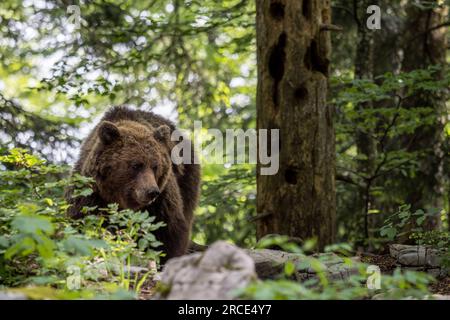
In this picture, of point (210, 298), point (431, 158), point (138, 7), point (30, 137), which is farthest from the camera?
point (138, 7)

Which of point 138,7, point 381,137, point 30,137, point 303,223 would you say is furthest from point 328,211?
point 138,7

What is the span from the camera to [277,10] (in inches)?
283

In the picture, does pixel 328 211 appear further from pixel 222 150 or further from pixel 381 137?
pixel 222 150

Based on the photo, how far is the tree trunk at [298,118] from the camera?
709 centimetres

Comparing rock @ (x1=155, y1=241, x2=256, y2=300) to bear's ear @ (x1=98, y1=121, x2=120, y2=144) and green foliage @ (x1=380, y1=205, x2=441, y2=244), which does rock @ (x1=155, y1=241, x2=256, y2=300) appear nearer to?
green foliage @ (x1=380, y1=205, x2=441, y2=244)

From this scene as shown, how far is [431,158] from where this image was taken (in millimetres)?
10531

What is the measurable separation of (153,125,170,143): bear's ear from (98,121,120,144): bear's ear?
0.48 metres

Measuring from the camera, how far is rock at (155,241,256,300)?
301cm

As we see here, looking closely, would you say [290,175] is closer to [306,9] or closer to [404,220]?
[306,9]

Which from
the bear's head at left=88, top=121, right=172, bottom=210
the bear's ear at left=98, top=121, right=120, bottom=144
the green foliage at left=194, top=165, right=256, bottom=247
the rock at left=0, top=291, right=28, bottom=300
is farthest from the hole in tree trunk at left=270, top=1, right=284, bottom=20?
→ the rock at left=0, top=291, right=28, bottom=300

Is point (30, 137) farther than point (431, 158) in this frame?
No

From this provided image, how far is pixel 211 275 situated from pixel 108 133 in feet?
13.2

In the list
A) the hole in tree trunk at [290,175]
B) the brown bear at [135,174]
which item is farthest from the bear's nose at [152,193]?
the hole in tree trunk at [290,175]
